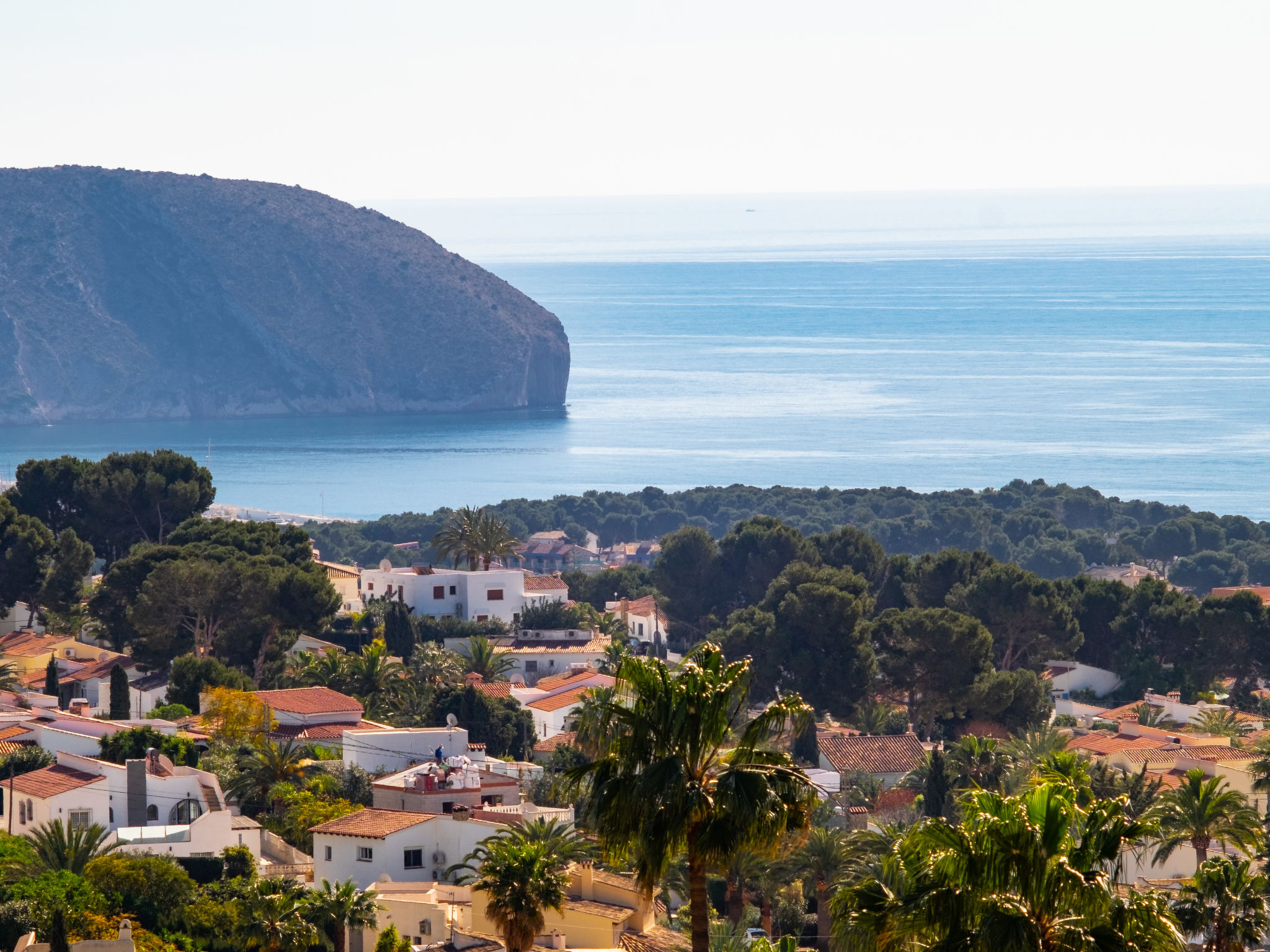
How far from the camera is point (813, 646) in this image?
5906cm

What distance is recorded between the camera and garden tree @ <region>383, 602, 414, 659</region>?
6100 centimetres

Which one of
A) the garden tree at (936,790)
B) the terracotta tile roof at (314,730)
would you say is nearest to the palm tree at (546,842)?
the garden tree at (936,790)

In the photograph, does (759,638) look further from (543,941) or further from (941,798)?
(543,941)

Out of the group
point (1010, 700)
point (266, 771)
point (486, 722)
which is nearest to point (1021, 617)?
point (1010, 700)

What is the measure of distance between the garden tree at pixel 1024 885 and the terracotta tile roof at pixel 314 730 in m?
34.0

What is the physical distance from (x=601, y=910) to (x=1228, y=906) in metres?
11.3

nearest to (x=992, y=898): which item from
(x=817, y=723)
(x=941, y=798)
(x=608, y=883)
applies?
(x=608, y=883)

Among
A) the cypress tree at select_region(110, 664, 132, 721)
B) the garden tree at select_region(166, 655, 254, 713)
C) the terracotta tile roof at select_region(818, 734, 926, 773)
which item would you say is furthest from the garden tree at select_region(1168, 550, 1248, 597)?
the cypress tree at select_region(110, 664, 132, 721)

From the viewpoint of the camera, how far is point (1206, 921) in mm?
21219

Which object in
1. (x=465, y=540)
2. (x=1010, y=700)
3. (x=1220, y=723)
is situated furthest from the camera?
(x=465, y=540)

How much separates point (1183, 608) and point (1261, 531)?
163ft

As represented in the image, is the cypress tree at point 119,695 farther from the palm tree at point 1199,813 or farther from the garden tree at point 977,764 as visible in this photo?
the palm tree at point 1199,813

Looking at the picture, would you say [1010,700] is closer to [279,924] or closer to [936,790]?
[936,790]

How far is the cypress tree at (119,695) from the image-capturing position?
1927 inches
